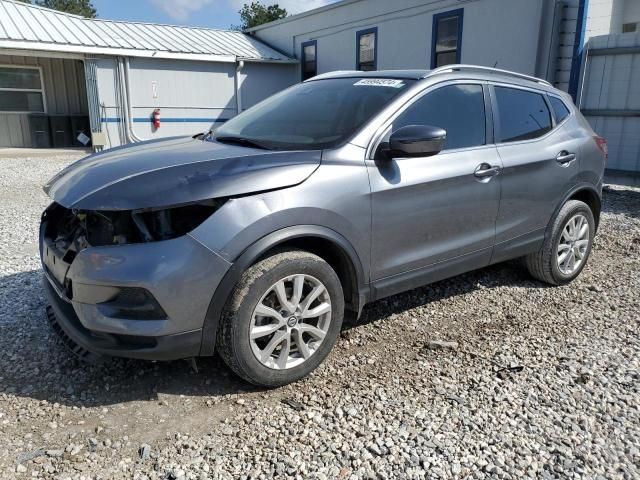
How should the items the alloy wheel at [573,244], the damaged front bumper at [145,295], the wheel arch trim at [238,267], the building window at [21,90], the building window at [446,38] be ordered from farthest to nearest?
the building window at [21,90]
the building window at [446,38]
the alloy wheel at [573,244]
the wheel arch trim at [238,267]
the damaged front bumper at [145,295]

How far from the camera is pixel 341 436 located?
256cm

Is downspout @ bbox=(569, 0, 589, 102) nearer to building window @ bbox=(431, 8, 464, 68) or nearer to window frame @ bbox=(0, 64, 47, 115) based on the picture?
building window @ bbox=(431, 8, 464, 68)

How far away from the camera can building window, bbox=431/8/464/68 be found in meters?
12.7

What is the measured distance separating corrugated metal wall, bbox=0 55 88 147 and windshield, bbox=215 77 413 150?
15.6 m

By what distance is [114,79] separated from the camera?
1547 cm

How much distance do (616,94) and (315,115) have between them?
8186 mm

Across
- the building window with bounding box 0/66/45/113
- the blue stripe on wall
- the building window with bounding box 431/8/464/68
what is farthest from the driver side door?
the building window with bounding box 0/66/45/113

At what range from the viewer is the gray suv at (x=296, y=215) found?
257 centimetres

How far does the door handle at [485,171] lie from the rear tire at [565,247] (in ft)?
3.17

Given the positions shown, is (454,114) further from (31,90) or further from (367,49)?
(31,90)

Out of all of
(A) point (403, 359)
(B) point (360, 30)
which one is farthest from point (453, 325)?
(B) point (360, 30)

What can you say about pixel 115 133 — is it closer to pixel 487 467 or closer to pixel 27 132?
pixel 27 132

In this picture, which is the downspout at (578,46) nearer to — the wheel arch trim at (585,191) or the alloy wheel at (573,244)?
the wheel arch trim at (585,191)

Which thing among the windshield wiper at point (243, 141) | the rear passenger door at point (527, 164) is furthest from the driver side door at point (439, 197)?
the windshield wiper at point (243, 141)
